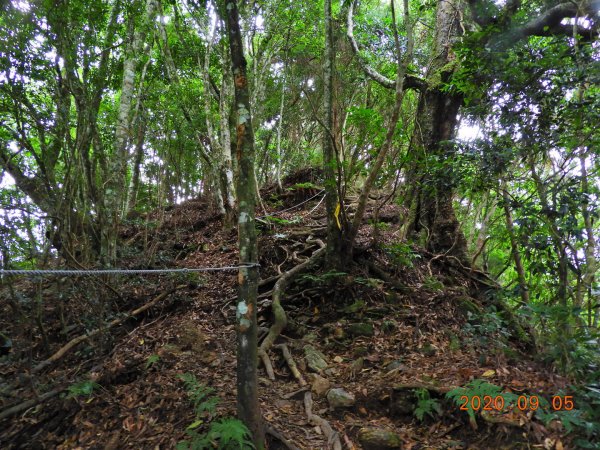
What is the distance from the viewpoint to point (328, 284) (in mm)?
5629

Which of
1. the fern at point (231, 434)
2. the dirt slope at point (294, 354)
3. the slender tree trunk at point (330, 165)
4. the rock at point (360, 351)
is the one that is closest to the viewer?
the fern at point (231, 434)

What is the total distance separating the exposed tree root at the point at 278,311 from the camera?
4.48 metres

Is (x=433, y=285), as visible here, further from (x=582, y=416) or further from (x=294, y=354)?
(x=582, y=416)

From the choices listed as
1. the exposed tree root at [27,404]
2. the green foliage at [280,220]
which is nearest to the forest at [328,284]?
the exposed tree root at [27,404]

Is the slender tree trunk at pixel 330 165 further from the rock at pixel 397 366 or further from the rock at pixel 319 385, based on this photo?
the rock at pixel 319 385

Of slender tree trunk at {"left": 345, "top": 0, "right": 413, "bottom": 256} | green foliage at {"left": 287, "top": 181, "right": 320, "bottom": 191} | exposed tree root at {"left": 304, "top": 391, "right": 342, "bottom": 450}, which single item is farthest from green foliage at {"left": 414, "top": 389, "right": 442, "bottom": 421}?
green foliage at {"left": 287, "top": 181, "right": 320, "bottom": 191}

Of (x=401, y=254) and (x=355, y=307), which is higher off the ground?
(x=401, y=254)

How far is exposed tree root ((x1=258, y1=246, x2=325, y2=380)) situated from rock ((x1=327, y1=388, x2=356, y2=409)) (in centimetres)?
78

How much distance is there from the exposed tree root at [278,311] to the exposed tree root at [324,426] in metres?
0.59

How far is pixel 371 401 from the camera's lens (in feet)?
12.3

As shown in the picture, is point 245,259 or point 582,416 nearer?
point 582,416

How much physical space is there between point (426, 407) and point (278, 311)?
232cm

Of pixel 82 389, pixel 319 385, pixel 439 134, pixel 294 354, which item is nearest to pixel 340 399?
pixel 319 385

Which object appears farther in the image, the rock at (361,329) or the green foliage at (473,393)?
the rock at (361,329)
